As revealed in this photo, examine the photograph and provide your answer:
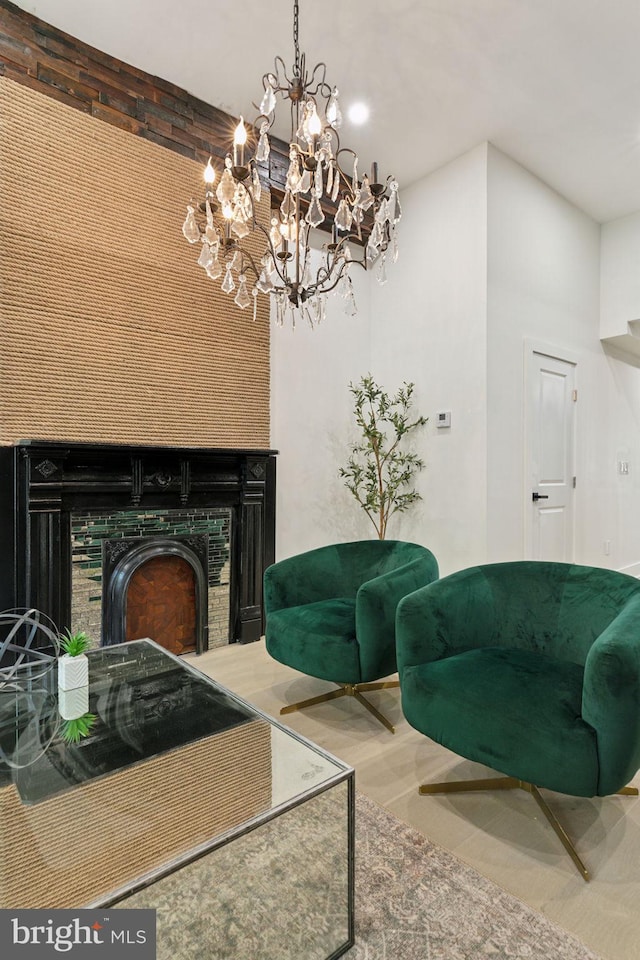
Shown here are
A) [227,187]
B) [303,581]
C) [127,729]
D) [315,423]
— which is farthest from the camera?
[315,423]

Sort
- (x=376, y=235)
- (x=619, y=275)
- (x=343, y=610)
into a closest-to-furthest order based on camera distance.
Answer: (x=376, y=235) < (x=343, y=610) < (x=619, y=275)

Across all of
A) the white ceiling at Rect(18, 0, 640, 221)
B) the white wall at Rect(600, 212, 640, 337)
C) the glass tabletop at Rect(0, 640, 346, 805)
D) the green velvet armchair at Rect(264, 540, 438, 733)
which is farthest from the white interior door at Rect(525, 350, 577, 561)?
the glass tabletop at Rect(0, 640, 346, 805)

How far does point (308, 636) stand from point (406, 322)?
2.78 m

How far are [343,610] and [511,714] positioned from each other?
1.09m

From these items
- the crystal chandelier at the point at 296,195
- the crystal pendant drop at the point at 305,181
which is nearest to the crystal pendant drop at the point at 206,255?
the crystal chandelier at the point at 296,195

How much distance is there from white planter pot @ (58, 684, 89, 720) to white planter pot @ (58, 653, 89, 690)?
0.02 meters

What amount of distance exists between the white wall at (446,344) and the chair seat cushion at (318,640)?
4.93 feet

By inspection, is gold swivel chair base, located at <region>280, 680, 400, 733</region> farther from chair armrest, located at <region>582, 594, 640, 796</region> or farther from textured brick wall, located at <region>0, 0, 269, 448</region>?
textured brick wall, located at <region>0, 0, 269, 448</region>

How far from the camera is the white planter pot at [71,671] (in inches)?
67.5

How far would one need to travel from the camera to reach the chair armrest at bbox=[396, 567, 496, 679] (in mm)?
1887

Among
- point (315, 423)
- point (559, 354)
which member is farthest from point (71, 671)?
point (559, 354)

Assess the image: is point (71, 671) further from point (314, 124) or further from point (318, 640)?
point (314, 124)

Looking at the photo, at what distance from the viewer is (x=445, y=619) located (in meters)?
1.98

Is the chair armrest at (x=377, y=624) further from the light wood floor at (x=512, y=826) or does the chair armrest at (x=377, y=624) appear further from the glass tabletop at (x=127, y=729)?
the glass tabletop at (x=127, y=729)
